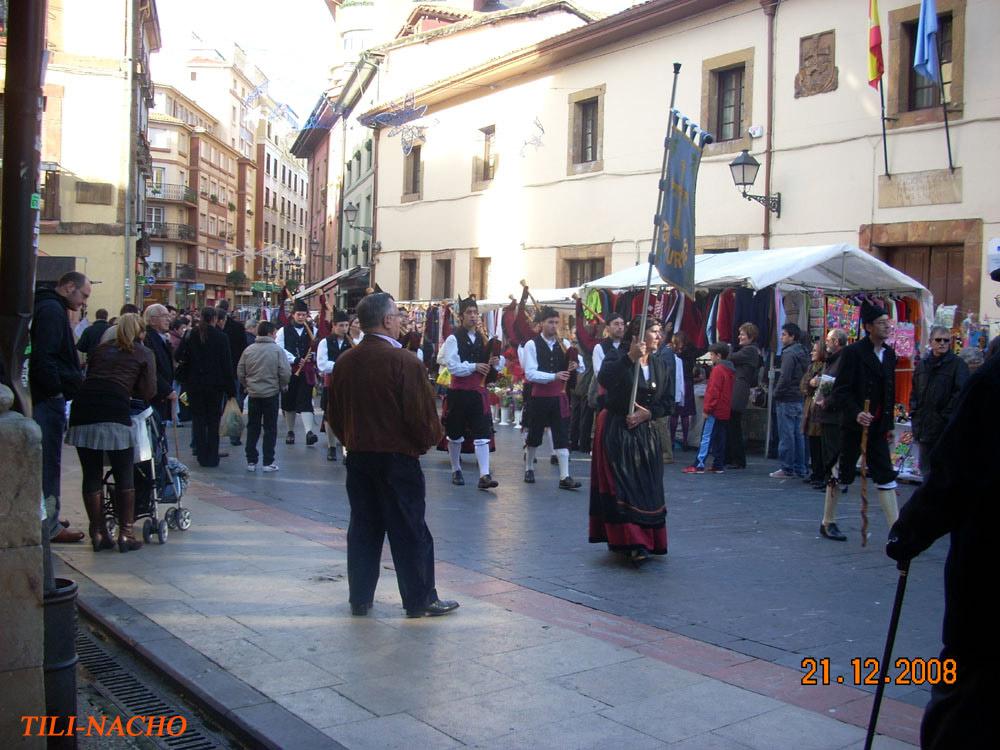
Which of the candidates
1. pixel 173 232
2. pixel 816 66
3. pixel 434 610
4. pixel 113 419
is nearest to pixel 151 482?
pixel 113 419

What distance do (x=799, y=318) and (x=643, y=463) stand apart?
23.8 ft

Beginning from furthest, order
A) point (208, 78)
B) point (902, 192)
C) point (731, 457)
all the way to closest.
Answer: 1. point (208, 78)
2. point (902, 192)
3. point (731, 457)

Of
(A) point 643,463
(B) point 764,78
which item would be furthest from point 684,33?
(A) point 643,463

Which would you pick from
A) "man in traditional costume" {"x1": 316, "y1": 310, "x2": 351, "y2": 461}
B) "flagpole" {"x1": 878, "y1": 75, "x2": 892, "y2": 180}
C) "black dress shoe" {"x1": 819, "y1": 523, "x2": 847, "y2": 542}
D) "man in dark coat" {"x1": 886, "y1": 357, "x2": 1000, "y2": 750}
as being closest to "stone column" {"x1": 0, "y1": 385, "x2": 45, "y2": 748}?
"man in dark coat" {"x1": 886, "y1": 357, "x2": 1000, "y2": 750}

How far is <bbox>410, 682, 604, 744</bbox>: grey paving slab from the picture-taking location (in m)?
3.98

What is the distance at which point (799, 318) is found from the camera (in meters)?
13.5

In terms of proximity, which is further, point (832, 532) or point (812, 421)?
point (812, 421)

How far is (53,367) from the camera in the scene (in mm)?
6621

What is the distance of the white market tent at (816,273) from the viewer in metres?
12.7

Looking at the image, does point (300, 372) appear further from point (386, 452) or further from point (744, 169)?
point (386, 452)

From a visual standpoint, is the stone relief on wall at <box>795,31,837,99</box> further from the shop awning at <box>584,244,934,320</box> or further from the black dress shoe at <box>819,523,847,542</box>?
the black dress shoe at <box>819,523,847,542</box>

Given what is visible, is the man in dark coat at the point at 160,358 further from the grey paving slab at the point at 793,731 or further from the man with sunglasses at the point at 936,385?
the man with sunglasses at the point at 936,385

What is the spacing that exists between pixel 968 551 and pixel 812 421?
8.16 meters

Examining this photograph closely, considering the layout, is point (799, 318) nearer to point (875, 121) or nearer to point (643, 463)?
point (875, 121)
